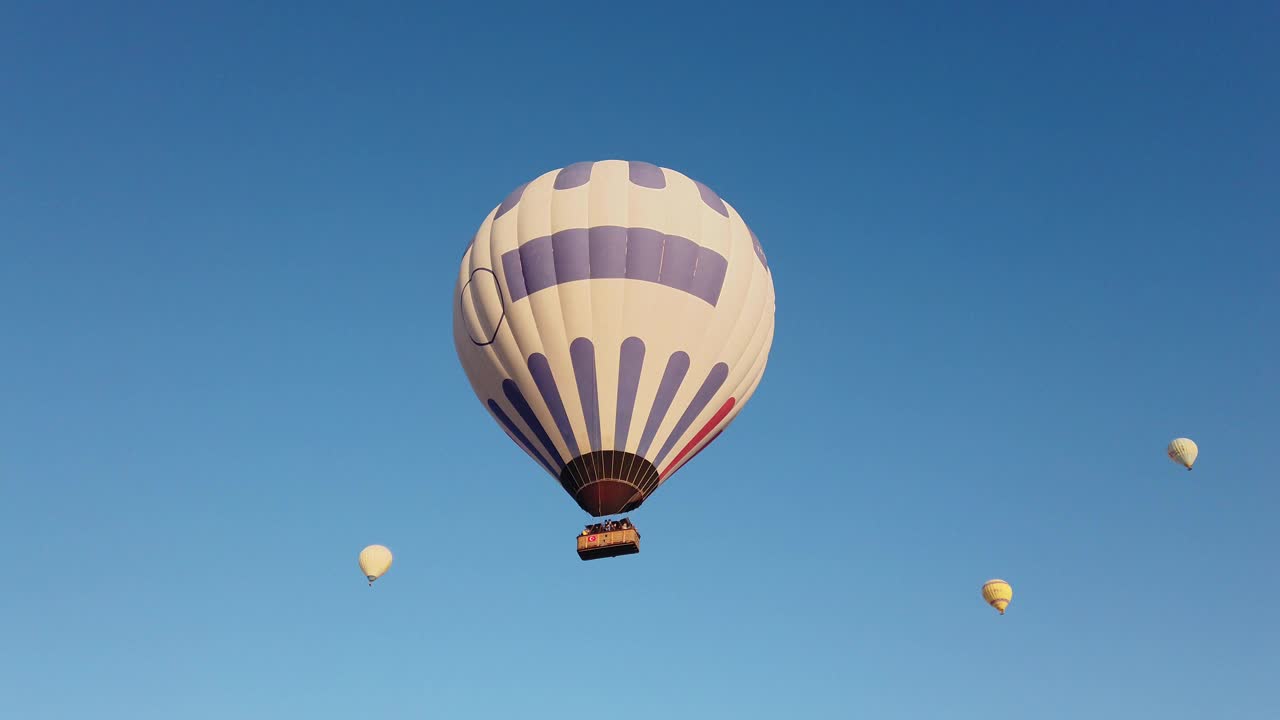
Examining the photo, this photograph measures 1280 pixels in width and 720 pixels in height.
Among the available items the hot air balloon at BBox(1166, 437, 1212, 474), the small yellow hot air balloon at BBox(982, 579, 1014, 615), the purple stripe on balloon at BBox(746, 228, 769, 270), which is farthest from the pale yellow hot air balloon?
the purple stripe on balloon at BBox(746, 228, 769, 270)

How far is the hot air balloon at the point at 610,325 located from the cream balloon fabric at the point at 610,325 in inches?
1.1

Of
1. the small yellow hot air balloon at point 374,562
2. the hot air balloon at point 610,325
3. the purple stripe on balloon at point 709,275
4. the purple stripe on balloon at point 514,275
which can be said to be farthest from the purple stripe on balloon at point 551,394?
the small yellow hot air balloon at point 374,562

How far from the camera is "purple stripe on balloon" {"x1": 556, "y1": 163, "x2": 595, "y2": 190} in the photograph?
30.1 metres

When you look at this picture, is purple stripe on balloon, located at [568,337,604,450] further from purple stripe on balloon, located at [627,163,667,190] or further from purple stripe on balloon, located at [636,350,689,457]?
purple stripe on balloon, located at [627,163,667,190]

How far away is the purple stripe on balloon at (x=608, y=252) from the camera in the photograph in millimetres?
28516

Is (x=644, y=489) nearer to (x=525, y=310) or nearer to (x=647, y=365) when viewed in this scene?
(x=647, y=365)

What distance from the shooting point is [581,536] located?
27312mm

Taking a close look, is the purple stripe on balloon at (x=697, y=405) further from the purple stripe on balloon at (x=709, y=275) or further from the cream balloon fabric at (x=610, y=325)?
the purple stripe on balloon at (x=709, y=275)

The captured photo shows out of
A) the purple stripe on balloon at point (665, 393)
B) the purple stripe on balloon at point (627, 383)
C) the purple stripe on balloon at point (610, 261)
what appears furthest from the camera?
the purple stripe on balloon at point (610, 261)

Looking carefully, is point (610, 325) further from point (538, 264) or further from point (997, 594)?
point (997, 594)

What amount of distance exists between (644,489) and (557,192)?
682 cm

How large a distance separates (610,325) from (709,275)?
2.61 m

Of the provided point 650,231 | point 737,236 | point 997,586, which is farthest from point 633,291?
point 997,586

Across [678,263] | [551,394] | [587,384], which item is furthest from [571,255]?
[551,394]
